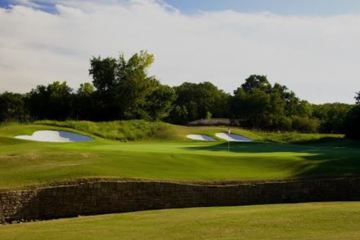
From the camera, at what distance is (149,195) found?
2058 cm

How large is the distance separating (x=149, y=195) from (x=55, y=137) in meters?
22.1

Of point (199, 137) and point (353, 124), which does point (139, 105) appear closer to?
point (199, 137)

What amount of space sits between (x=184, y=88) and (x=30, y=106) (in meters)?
46.7

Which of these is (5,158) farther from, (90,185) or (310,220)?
(310,220)

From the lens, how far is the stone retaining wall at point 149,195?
765 inches

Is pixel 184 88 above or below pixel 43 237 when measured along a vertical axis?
above

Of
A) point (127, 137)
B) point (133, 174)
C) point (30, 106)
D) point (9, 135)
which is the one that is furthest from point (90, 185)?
point (30, 106)

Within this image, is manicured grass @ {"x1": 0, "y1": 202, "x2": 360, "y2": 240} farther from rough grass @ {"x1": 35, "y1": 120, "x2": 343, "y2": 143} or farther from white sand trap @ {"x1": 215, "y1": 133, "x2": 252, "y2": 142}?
white sand trap @ {"x1": 215, "y1": 133, "x2": 252, "y2": 142}

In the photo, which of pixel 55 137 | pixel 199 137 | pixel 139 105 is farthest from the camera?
pixel 139 105

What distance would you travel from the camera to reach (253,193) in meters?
21.3

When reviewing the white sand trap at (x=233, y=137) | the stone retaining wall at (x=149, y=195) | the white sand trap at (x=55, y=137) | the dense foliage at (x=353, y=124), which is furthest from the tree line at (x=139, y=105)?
the stone retaining wall at (x=149, y=195)

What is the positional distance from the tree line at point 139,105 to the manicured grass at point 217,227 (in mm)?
37841

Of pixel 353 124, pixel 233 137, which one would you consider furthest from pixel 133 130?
pixel 353 124

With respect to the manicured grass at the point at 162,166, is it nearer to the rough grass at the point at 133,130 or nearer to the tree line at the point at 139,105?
the rough grass at the point at 133,130
